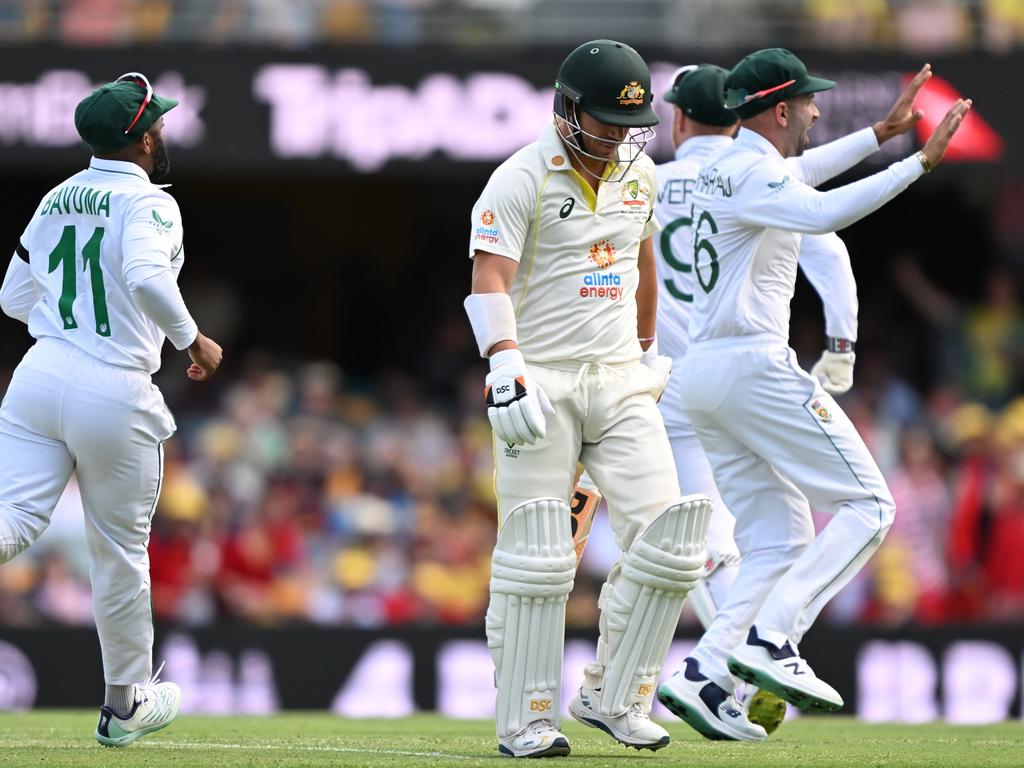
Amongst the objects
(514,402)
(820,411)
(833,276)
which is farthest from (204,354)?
(833,276)

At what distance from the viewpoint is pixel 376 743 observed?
646 cm

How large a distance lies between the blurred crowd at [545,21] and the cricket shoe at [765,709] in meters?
6.90

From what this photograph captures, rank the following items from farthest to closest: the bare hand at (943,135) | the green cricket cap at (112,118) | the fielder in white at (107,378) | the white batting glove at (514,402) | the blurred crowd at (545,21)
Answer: the blurred crowd at (545,21) < the bare hand at (943,135) < the green cricket cap at (112,118) < the fielder in white at (107,378) < the white batting glove at (514,402)

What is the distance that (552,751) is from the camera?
5590mm

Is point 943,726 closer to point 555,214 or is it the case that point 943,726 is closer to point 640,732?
point 640,732

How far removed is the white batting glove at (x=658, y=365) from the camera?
19.7 feet

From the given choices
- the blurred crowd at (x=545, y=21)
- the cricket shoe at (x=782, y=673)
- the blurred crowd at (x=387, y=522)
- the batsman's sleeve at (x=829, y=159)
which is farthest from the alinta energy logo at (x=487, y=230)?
the blurred crowd at (x=545, y=21)

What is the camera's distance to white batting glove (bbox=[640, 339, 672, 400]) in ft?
19.7

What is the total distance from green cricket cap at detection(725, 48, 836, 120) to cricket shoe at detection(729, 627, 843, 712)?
6.22 feet

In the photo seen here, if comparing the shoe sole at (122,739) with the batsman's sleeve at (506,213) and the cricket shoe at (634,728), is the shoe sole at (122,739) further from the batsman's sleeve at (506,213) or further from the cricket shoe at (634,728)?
the batsman's sleeve at (506,213)

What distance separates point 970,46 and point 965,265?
9.14 feet

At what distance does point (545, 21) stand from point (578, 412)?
816 centimetres

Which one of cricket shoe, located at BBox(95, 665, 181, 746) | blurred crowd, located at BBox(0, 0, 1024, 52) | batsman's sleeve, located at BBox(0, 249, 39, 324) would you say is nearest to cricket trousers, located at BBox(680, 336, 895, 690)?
cricket shoe, located at BBox(95, 665, 181, 746)

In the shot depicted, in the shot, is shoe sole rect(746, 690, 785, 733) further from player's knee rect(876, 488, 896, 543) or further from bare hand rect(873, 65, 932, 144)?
bare hand rect(873, 65, 932, 144)
